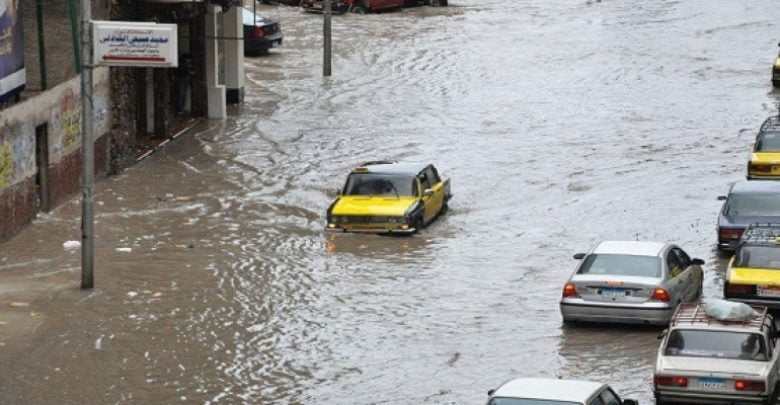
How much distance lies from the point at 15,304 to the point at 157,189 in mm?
10665

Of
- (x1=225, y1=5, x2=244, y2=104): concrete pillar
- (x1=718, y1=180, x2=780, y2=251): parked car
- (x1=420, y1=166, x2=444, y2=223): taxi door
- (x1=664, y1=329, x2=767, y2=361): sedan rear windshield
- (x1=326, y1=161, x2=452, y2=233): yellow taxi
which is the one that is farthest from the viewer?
(x1=225, y1=5, x2=244, y2=104): concrete pillar

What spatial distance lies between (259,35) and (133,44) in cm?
2864

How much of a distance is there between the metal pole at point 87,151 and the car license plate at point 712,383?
11283mm

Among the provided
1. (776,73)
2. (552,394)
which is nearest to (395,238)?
(552,394)

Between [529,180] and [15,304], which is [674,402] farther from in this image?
[529,180]

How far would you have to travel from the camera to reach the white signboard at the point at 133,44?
27.4m

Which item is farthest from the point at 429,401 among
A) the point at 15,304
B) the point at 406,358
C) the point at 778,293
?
the point at 15,304

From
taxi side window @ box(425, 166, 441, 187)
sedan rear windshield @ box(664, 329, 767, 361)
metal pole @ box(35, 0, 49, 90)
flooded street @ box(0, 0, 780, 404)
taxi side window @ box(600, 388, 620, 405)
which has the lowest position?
flooded street @ box(0, 0, 780, 404)

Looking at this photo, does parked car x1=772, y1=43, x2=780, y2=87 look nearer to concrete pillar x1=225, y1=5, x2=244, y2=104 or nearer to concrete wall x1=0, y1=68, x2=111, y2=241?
concrete pillar x1=225, y1=5, x2=244, y2=104

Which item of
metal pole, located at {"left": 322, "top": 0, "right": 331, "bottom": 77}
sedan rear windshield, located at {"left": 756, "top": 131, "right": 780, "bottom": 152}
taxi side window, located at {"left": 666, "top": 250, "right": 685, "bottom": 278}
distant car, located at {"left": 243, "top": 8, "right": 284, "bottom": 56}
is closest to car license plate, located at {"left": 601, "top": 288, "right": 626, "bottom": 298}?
taxi side window, located at {"left": 666, "top": 250, "right": 685, "bottom": 278}

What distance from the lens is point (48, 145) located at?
112 ft

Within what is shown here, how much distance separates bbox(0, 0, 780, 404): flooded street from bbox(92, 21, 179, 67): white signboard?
371 cm

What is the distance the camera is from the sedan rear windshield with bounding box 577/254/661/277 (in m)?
24.8

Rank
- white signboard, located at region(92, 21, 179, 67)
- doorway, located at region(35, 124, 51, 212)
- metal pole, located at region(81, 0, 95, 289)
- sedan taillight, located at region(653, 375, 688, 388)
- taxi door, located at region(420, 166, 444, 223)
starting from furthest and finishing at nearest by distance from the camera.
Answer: doorway, located at region(35, 124, 51, 212), taxi door, located at region(420, 166, 444, 223), white signboard, located at region(92, 21, 179, 67), metal pole, located at region(81, 0, 95, 289), sedan taillight, located at region(653, 375, 688, 388)
